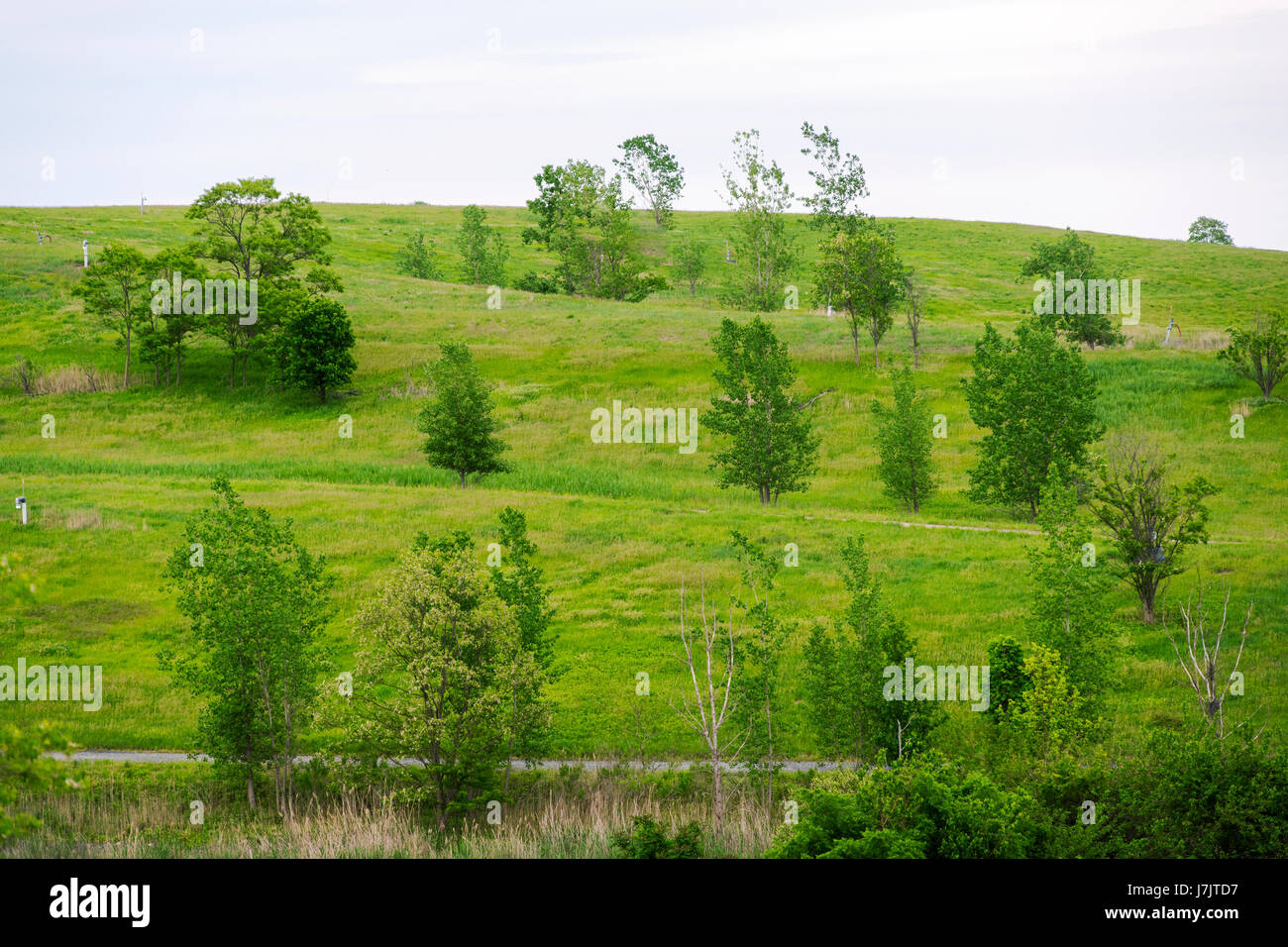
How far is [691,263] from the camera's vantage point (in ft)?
396

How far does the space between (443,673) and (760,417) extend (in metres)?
29.5

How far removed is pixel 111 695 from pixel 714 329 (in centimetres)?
6044

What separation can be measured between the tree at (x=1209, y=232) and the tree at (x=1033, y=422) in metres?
165

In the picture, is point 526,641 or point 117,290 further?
point 117,290

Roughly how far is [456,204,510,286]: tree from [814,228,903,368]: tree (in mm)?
48770

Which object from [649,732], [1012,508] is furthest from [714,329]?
[649,732]

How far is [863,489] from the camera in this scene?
5631cm

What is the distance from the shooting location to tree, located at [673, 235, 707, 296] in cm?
12031

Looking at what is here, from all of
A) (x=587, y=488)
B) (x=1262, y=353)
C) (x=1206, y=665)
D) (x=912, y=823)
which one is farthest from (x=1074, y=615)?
Result: (x=1262, y=353)

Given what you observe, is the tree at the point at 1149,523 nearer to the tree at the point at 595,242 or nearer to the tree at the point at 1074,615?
the tree at the point at 1074,615

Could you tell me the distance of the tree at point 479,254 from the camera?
4503 inches

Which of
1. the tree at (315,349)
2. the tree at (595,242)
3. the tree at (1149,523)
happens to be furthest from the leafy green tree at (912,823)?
the tree at (595,242)

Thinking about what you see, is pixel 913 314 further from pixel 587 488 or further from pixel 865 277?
pixel 587 488
